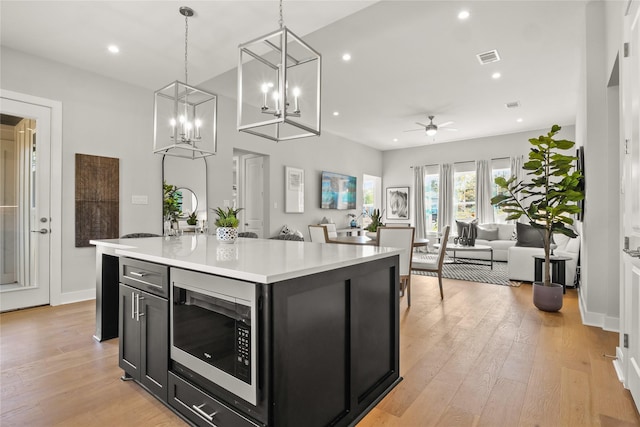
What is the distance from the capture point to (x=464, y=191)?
8523 millimetres

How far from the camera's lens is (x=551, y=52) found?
3.87 metres

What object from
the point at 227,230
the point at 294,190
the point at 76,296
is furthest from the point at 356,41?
the point at 76,296

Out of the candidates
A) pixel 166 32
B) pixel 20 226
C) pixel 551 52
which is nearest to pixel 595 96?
pixel 551 52

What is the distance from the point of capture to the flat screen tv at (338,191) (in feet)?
24.6

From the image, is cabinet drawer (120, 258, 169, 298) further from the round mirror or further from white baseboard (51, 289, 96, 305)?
the round mirror

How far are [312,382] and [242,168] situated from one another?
5669 mm

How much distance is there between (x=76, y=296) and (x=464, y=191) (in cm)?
821

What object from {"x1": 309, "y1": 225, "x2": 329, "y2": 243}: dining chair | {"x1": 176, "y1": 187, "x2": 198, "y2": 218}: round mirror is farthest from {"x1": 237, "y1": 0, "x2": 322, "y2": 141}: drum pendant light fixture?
{"x1": 176, "y1": 187, "x2": 198, "y2": 218}: round mirror

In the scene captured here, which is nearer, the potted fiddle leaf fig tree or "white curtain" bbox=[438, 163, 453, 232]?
the potted fiddle leaf fig tree

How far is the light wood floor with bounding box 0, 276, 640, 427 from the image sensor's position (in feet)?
5.61

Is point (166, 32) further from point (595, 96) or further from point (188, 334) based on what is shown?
point (595, 96)

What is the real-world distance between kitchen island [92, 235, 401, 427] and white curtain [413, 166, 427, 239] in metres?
7.42

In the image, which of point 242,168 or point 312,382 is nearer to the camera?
point 312,382

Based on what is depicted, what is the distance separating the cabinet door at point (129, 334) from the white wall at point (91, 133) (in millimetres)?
2526
